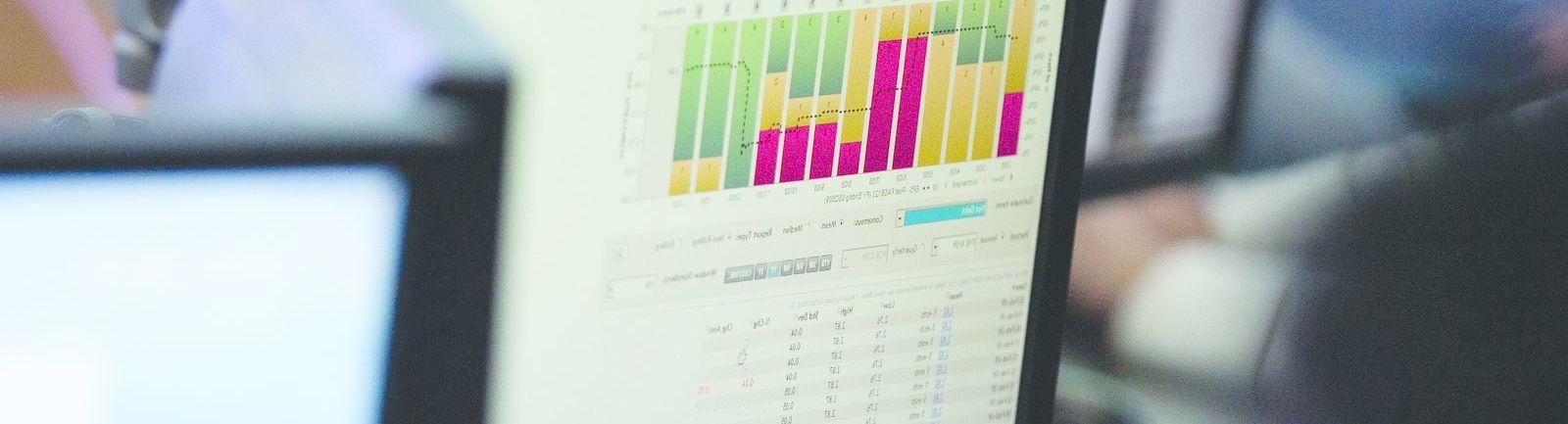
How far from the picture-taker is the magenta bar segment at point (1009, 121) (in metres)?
0.61

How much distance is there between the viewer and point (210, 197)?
0.44 meters

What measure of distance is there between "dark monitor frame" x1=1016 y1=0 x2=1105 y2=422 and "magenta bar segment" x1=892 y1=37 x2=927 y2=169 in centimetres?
8

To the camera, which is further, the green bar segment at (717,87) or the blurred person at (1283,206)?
the blurred person at (1283,206)

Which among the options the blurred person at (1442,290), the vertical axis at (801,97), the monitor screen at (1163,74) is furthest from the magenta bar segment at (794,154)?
the blurred person at (1442,290)

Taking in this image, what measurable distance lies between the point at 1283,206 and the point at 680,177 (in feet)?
1.39

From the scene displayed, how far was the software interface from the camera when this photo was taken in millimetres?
515

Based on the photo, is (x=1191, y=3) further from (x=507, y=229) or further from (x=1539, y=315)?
(x=507, y=229)

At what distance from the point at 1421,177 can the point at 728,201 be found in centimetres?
46

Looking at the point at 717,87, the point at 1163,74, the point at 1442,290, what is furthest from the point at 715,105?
the point at 1442,290

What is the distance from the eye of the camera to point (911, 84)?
57cm

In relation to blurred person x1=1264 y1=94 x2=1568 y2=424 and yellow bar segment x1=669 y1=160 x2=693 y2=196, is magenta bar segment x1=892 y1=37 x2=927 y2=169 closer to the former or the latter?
yellow bar segment x1=669 y1=160 x2=693 y2=196

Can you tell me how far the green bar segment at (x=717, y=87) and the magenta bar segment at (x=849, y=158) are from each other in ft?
0.17

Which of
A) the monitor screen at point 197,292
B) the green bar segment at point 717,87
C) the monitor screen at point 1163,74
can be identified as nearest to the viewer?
the monitor screen at point 197,292

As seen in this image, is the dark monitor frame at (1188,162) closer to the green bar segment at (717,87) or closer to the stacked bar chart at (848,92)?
the stacked bar chart at (848,92)
